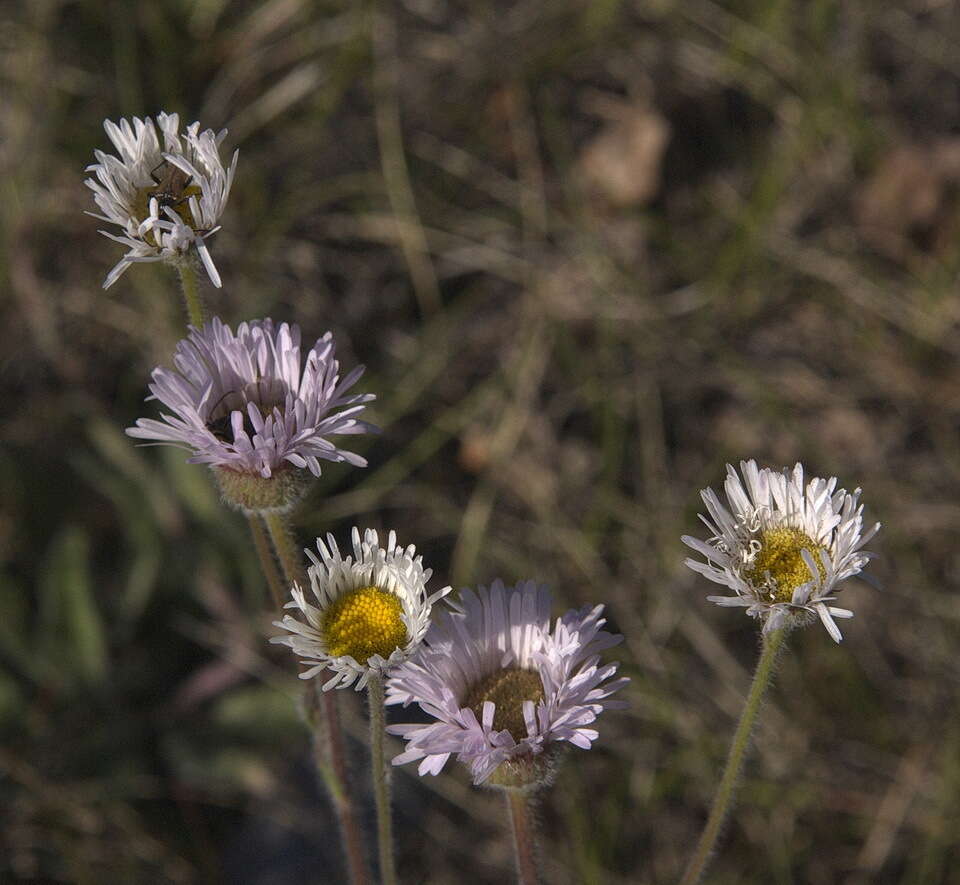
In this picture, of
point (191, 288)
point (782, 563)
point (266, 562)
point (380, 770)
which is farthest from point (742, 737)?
point (191, 288)

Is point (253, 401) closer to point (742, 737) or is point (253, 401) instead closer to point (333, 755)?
point (333, 755)

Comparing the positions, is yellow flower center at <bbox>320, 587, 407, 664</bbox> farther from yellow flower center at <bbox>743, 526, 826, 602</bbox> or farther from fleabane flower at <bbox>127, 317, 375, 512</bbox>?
yellow flower center at <bbox>743, 526, 826, 602</bbox>

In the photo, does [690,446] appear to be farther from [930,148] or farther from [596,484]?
[930,148]

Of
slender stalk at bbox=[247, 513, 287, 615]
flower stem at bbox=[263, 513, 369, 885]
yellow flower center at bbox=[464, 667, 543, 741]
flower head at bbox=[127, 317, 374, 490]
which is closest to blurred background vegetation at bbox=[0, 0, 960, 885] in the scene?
flower stem at bbox=[263, 513, 369, 885]

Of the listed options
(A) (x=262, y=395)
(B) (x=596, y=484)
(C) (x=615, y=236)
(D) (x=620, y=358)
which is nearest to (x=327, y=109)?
(C) (x=615, y=236)

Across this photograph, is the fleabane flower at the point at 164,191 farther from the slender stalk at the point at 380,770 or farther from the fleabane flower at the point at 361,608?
the slender stalk at the point at 380,770

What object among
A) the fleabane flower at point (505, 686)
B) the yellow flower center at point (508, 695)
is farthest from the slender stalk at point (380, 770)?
the yellow flower center at point (508, 695)
